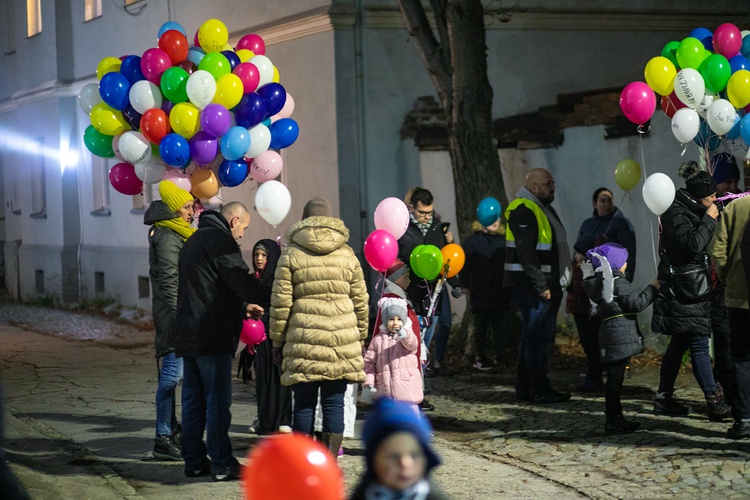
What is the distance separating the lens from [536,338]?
977 cm

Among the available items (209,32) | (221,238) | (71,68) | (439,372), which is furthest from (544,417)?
(71,68)

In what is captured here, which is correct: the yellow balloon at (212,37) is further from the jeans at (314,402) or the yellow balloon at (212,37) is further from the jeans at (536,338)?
the jeans at (314,402)

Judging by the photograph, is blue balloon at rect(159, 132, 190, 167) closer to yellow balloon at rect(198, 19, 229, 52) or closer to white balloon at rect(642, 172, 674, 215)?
yellow balloon at rect(198, 19, 229, 52)

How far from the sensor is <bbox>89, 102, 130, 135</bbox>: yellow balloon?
8.96m

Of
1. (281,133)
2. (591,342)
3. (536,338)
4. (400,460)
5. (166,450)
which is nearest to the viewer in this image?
(400,460)

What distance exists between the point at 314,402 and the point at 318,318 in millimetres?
558

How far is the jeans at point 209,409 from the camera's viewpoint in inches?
283

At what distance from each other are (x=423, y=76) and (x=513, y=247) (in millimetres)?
5449

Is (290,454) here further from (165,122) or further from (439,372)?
(439,372)

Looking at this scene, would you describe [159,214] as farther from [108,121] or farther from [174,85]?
[108,121]

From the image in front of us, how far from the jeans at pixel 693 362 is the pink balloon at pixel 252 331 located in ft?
10.4

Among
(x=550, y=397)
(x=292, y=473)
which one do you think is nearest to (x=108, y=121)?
(x=550, y=397)

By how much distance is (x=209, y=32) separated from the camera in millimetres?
9227

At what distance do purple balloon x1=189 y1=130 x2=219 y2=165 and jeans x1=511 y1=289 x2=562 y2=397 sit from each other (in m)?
3.00
